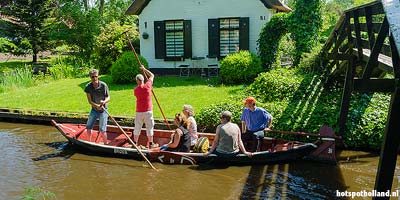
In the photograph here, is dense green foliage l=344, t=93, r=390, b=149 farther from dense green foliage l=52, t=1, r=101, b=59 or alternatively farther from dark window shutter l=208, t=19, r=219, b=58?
dense green foliage l=52, t=1, r=101, b=59

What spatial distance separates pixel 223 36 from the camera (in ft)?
59.2

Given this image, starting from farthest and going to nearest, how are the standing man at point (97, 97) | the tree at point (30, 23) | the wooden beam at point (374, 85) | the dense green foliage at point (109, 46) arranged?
the tree at point (30, 23) < the dense green foliage at point (109, 46) < the standing man at point (97, 97) < the wooden beam at point (374, 85)

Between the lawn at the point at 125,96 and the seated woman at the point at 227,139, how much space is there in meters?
3.48

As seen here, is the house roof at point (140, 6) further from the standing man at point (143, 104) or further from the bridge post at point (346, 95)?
the standing man at point (143, 104)

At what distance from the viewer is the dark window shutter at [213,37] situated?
704 inches

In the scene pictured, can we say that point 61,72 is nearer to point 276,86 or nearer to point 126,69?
point 126,69

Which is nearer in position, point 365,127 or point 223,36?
point 365,127

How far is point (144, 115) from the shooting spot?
31.2ft

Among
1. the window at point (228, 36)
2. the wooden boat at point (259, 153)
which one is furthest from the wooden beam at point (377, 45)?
the window at point (228, 36)

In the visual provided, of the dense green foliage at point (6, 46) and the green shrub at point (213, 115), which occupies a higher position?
the dense green foliage at point (6, 46)

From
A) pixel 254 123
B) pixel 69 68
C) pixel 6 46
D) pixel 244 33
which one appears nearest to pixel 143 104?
pixel 254 123

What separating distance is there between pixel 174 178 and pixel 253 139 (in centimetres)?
207

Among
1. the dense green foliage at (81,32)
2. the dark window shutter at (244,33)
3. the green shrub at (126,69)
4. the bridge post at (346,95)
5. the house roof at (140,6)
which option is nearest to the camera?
the bridge post at (346,95)

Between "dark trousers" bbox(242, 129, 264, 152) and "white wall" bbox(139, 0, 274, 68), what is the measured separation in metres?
9.15
